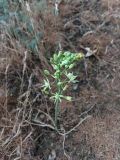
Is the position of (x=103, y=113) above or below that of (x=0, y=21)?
below

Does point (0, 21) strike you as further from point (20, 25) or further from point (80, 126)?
point (80, 126)

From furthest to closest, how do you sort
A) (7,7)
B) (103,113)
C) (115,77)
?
(7,7)
(115,77)
(103,113)

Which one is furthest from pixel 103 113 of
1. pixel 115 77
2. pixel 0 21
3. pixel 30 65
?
pixel 0 21

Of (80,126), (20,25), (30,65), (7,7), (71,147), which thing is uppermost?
(7,7)

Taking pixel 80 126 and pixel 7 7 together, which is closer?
pixel 80 126

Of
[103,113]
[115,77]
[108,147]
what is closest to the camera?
[108,147]

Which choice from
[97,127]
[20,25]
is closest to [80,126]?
[97,127]

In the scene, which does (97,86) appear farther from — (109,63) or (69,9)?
(69,9)

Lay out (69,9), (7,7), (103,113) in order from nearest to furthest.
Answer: (103,113), (7,7), (69,9)

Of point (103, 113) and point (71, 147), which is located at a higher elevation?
point (103, 113)
